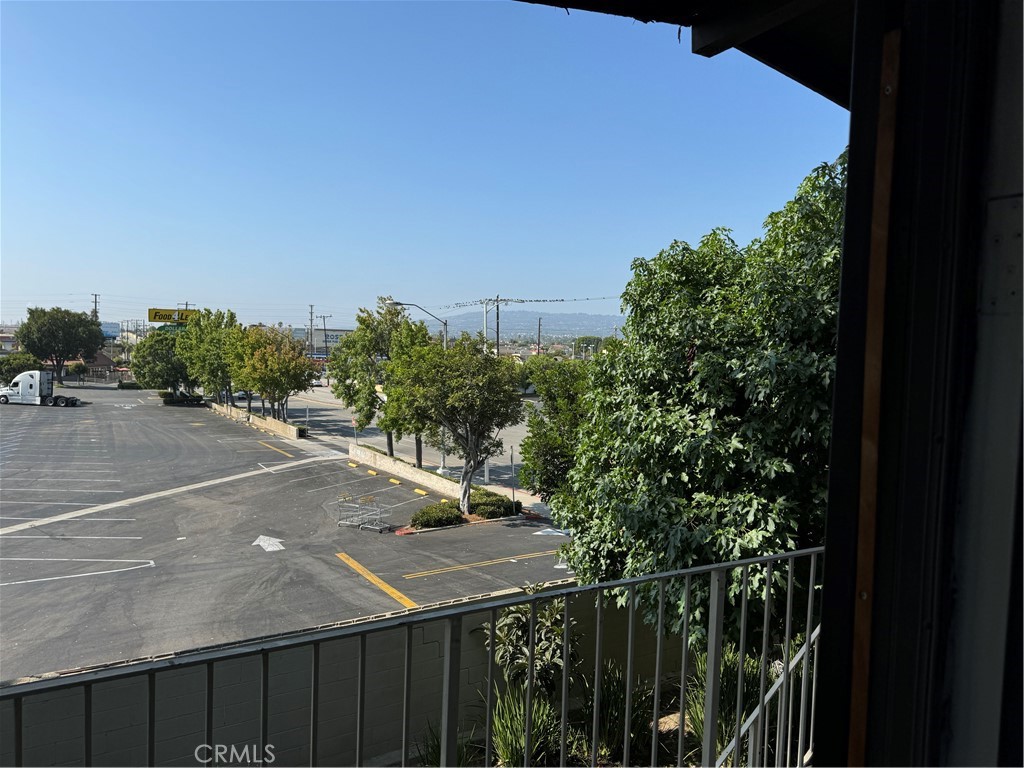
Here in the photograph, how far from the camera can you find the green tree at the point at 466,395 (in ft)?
55.5

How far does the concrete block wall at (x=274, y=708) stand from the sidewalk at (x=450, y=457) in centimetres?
1000

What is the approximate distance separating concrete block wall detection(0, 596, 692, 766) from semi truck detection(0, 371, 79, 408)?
1691 inches

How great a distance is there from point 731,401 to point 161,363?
4770 centimetres

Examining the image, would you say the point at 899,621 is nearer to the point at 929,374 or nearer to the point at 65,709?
the point at 929,374

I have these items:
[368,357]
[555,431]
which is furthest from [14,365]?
[555,431]

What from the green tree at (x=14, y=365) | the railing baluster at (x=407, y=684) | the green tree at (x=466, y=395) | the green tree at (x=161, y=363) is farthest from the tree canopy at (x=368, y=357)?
the green tree at (x=14, y=365)

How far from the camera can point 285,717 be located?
6164 mm

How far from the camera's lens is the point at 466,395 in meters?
16.8

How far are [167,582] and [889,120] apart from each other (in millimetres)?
13688

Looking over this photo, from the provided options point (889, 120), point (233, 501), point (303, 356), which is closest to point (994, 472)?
point (889, 120)

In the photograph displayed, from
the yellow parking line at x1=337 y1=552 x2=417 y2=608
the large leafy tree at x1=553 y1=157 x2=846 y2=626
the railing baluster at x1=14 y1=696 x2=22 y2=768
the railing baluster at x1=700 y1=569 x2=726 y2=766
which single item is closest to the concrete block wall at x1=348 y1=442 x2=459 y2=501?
the yellow parking line at x1=337 y1=552 x2=417 y2=608

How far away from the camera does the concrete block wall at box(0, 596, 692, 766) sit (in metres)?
5.20

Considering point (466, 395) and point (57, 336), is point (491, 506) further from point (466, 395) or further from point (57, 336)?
point (57, 336)

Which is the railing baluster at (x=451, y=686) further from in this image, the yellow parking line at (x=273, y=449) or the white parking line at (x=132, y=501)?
the yellow parking line at (x=273, y=449)
